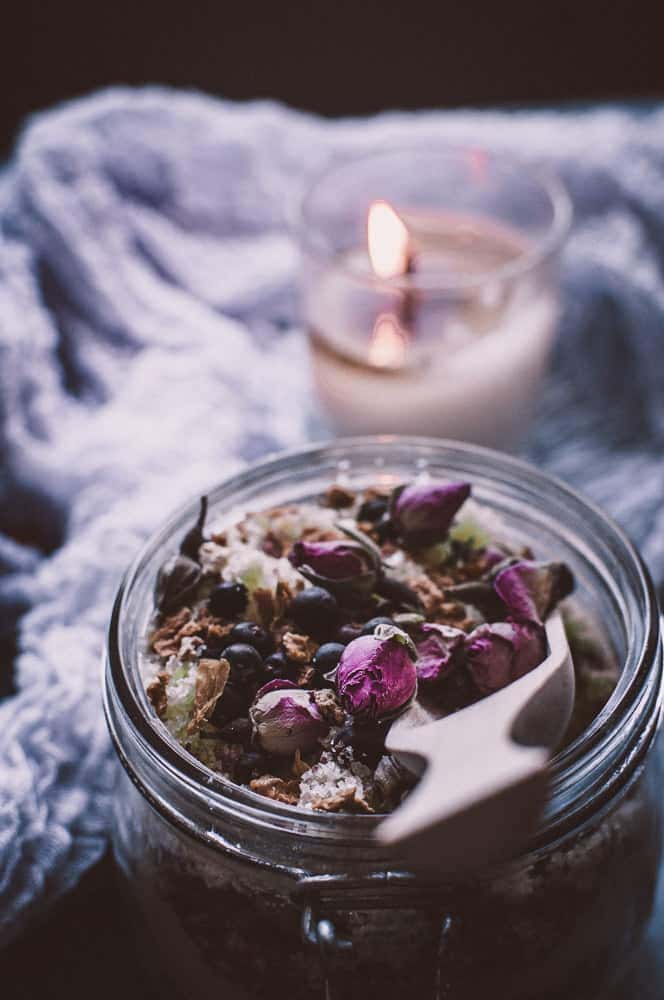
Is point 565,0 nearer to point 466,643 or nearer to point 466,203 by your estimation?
point 466,203

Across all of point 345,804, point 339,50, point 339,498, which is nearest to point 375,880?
point 345,804

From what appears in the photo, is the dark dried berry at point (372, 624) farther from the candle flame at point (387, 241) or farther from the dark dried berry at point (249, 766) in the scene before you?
the candle flame at point (387, 241)

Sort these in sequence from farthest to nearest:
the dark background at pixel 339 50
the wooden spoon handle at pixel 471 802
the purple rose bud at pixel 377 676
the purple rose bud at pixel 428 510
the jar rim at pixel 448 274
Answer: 1. the dark background at pixel 339 50
2. the jar rim at pixel 448 274
3. the purple rose bud at pixel 428 510
4. the purple rose bud at pixel 377 676
5. the wooden spoon handle at pixel 471 802

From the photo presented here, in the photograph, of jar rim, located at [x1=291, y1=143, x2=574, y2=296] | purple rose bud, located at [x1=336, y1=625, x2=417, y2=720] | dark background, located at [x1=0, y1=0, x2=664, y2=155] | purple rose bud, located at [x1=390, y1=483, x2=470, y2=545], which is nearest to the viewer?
purple rose bud, located at [x1=336, y1=625, x2=417, y2=720]

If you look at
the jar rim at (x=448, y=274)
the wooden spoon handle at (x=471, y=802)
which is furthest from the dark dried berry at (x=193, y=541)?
the jar rim at (x=448, y=274)

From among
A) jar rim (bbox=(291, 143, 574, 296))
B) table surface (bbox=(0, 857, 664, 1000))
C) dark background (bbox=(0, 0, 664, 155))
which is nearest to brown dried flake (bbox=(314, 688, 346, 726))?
table surface (bbox=(0, 857, 664, 1000))

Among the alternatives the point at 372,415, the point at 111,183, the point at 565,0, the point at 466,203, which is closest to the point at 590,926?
the point at 372,415

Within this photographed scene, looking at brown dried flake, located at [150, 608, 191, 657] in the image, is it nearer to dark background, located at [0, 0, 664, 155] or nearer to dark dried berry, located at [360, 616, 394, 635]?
dark dried berry, located at [360, 616, 394, 635]
